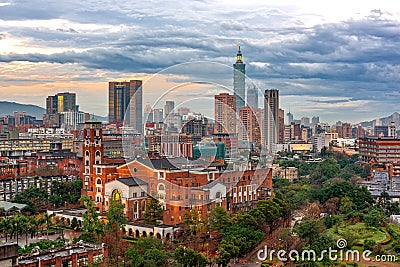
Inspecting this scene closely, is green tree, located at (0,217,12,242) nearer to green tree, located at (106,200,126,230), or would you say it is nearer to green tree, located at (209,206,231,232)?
green tree, located at (106,200,126,230)

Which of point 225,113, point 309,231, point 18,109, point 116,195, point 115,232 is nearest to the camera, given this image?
point 309,231

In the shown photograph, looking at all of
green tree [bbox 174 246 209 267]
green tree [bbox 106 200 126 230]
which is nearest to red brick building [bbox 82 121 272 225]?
green tree [bbox 106 200 126 230]

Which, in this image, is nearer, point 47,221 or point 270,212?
point 270,212

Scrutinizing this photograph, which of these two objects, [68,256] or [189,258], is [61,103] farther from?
[189,258]

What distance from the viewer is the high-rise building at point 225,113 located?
11.6 meters

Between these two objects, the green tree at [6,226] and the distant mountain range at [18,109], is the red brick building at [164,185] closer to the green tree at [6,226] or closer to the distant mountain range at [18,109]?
the green tree at [6,226]

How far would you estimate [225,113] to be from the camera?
1272cm

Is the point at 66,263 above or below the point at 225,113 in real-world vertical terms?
below

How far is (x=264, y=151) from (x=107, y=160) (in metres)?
5.00

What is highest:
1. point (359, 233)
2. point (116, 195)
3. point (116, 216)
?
point (116, 195)

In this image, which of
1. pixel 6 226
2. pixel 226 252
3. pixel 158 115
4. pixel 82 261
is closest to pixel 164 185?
pixel 158 115

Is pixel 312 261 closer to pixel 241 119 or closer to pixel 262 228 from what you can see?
pixel 262 228

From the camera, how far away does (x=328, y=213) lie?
14.8 metres

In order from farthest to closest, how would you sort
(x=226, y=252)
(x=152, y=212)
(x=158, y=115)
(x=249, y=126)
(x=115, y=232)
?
1. (x=249, y=126)
2. (x=152, y=212)
3. (x=158, y=115)
4. (x=115, y=232)
5. (x=226, y=252)
